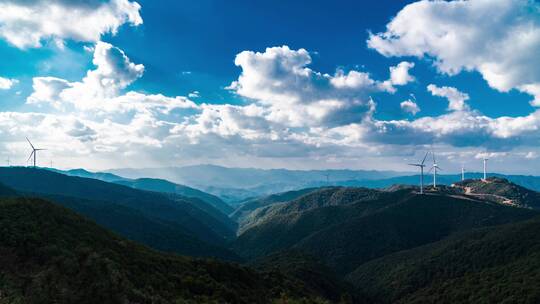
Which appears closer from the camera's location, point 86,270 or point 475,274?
point 86,270

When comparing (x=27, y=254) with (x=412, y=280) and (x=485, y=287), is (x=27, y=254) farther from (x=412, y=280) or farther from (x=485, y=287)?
(x=412, y=280)

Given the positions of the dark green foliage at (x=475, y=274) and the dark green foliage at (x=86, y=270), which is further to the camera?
the dark green foliage at (x=475, y=274)

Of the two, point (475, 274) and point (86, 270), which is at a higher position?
point (86, 270)

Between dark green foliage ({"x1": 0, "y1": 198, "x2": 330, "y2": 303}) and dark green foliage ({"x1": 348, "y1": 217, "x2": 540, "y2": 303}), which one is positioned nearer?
dark green foliage ({"x1": 0, "y1": 198, "x2": 330, "y2": 303})

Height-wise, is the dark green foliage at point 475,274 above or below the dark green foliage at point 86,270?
below

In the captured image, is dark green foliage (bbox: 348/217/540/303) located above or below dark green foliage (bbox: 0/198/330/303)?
below
